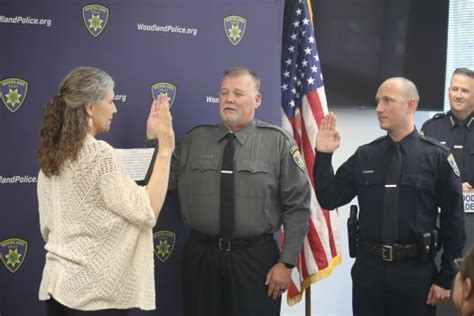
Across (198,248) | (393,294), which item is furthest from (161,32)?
(393,294)

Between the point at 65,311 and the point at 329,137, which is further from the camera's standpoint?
the point at 329,137

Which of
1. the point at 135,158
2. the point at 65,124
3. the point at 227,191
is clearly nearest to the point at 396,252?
the point at 227,191

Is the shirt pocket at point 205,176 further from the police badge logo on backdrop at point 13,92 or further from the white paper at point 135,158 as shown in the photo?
the police badge logo on backdrop at point 13,92

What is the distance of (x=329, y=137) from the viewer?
2.91m

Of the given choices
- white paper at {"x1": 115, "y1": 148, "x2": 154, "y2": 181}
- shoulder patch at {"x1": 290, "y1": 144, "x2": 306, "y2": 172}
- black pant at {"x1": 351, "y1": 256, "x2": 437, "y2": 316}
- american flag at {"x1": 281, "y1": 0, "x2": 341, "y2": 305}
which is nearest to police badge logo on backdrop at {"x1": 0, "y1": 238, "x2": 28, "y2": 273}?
white paper at {"x1": 115, "y1": 148, "x2": 154, "y2": 181}

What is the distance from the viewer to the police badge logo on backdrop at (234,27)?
327 cm

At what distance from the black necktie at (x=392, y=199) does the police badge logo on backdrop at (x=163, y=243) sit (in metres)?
1.18

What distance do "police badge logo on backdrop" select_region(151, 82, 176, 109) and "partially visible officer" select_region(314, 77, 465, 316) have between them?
0.86 m

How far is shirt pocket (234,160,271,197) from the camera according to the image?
2.86 m

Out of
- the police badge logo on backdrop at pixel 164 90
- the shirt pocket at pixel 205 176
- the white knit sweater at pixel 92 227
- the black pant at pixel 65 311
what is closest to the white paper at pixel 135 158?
the shirt pocket at pixel 205 176

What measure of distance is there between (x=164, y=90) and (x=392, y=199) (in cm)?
136

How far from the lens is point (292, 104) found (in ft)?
11.7

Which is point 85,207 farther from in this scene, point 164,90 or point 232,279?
point 164,90

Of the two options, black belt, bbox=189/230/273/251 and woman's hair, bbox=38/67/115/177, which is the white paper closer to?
black belt, bbox=189/230/273/251
